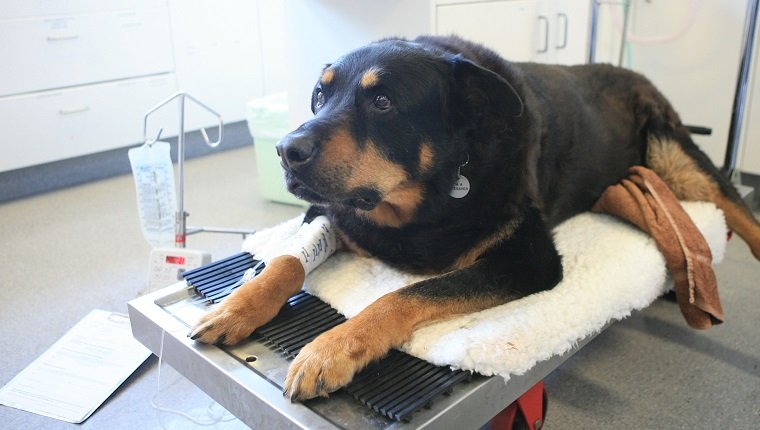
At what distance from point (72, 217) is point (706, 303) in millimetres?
2847

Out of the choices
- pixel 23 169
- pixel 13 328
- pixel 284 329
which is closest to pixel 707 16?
pixel 284 329

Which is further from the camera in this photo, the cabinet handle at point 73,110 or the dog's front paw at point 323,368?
the cabinet handle at point 73,110

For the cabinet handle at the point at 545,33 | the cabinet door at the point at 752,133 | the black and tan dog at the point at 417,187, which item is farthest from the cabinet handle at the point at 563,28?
the black and tan dog at the point at 417,187

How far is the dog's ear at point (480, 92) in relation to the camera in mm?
1271

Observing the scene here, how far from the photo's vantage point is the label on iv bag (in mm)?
1434

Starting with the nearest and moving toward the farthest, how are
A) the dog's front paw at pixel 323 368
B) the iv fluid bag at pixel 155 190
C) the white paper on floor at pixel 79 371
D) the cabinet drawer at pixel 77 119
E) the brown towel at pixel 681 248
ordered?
the dog's front paw at pixel 323 368, the brown towel at pixel 681 248, the white paper on floor at pixel 79 371, the iv fluid bag at pixel 155 190, the cabinet drawer at pixel 77 119

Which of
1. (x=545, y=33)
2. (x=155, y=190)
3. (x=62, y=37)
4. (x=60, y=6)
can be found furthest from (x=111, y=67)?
(x=545, y=33)

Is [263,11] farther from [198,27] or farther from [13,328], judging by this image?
[13,328]

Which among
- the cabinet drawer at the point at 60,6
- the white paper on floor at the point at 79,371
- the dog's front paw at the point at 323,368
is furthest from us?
the cabinet drawer at the point at 60,6

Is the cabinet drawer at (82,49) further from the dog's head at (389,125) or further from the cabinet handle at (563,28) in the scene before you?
the dog's head at (389,125)

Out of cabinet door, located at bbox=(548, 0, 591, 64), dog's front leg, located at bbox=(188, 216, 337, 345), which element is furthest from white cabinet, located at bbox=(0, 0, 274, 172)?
dog's front leg, located at bbox=(188, 216, 337, 345)

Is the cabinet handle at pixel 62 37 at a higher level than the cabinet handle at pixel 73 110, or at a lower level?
higher

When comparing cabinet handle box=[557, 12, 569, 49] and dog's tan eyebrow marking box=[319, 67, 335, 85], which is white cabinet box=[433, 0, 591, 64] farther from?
dog's tan eyebrow marking box=[319, 67, 335, 85]

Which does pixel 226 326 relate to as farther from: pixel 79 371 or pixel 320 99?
pixel 79 371
